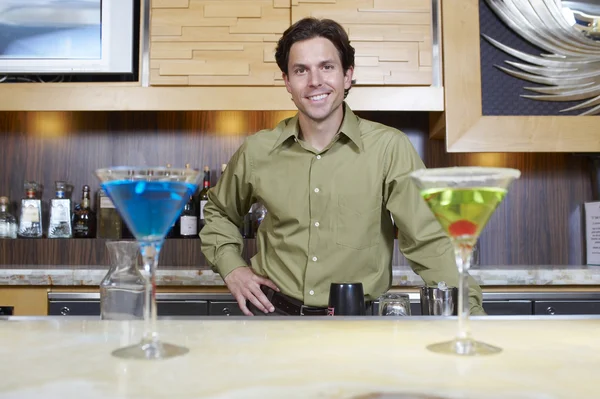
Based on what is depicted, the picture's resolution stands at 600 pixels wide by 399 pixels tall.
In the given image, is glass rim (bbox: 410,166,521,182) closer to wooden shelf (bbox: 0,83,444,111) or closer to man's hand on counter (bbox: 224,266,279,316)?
man's hand on counter (bbox: 224,266,279,316)

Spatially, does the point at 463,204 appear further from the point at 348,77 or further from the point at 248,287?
the point at 348,77

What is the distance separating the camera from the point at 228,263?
6.39ft

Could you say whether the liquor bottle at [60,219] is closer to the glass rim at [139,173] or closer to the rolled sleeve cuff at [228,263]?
the rolled sleeve cuff at [228,263]

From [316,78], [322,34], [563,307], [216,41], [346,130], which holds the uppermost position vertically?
[216,41]

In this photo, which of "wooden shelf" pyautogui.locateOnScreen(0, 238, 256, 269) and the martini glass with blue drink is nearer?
the martini glass with blue drink

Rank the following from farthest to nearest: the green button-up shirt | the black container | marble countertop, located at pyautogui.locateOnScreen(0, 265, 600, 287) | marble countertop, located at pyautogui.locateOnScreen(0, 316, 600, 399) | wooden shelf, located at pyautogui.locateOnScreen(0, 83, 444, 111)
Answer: wooden shelf, located at pyautogui.locateOnScreen(0, 83, 444, 111) → marble countertop, located at pyautogui.locateOnScreen(0, 265, 600, 287) → the green button-up shirt → the black container → marble countertop, located at pyautogui.locateOnScreen(0, 316, 600, 399)

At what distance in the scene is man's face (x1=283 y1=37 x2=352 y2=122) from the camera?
186 centimetres

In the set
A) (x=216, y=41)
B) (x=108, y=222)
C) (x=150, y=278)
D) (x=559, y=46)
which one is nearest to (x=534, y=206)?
(x=559, y=46)

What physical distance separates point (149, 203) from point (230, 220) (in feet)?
4.59

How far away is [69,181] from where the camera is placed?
291cm

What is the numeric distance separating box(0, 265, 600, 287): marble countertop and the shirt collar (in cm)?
64

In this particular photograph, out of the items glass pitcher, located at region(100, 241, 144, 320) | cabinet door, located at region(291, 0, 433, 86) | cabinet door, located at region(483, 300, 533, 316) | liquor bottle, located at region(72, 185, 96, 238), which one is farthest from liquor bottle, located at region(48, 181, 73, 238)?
glass pitcher, located at region(100, 241, 144, 320)

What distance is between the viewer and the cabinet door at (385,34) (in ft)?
8.41

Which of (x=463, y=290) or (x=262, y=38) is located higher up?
(x=262, y=38)
